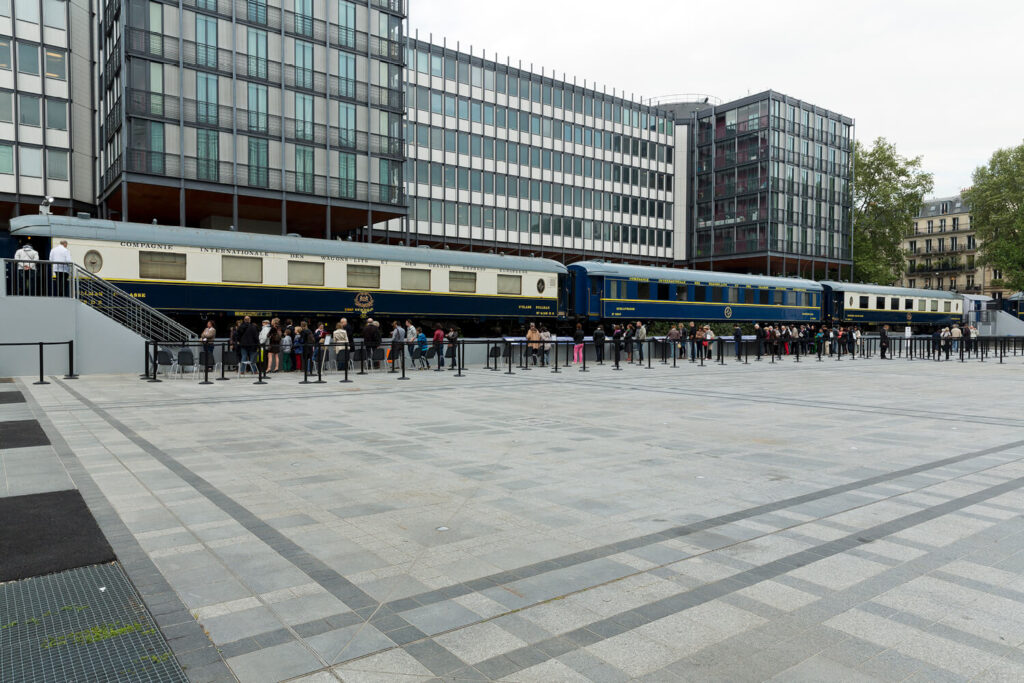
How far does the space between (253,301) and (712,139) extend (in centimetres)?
5364

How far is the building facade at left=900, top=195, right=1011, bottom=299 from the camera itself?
87438mm

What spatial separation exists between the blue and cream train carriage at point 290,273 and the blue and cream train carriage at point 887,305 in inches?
870

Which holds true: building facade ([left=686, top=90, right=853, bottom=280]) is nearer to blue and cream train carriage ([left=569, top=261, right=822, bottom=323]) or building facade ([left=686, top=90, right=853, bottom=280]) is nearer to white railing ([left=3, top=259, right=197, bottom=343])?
blue and cream train carriage ([left=569, top=261, right=822, bottom=323])

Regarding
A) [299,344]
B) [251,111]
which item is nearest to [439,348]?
[299,344]

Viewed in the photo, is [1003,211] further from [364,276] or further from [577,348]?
[364,276]

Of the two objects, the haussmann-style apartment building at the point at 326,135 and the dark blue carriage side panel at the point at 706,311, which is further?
the haussmann-style apartment building at the point at 326,135

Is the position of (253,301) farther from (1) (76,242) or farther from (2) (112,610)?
(2) (112,610)

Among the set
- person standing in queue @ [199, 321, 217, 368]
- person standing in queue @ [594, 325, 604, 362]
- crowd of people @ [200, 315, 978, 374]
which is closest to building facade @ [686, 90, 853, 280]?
crowd of people @ [200, 315, 978, 374]

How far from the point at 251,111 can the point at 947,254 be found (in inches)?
3573

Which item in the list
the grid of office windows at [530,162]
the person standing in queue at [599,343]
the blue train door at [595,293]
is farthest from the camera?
the grid of office windows at [530,162]

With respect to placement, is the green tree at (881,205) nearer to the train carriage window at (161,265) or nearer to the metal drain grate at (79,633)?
the train carriage window at (161,265)

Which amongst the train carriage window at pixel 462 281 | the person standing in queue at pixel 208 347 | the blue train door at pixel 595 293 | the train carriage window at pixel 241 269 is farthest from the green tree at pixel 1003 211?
the person standing in queue at pixel 208 347

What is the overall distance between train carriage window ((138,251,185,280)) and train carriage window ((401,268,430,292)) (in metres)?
7.62

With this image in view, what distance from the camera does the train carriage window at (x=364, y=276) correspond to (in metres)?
24.4
